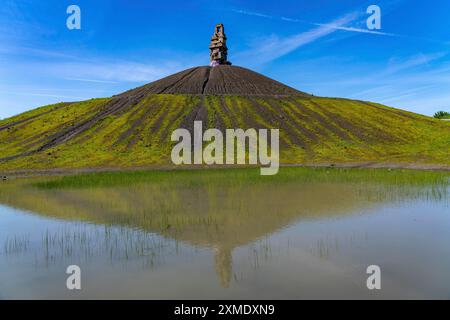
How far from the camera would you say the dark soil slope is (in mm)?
112312

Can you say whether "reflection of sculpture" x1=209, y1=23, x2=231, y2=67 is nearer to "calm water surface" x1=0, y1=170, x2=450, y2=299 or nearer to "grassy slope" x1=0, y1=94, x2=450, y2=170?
"grassy slope" x1=0, y1=94, x2=450, y2=170

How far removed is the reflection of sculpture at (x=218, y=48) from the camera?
130m

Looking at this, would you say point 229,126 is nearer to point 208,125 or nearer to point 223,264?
point 208,125

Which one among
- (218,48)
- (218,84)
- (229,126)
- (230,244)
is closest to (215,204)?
(230,244)

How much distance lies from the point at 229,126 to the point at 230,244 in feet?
226

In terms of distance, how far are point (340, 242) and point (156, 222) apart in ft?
34.5

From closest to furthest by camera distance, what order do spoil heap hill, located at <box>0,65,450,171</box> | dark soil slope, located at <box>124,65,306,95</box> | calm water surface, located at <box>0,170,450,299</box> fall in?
calm water surface, located at <box>0,170,450,299</box>
spoil heap hill, located at <box>0,65,450,171</box>
dark soil slope, located at <box>124,65,306,95</box>

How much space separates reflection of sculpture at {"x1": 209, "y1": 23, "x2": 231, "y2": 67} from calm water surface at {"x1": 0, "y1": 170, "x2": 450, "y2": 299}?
110860 millimetres

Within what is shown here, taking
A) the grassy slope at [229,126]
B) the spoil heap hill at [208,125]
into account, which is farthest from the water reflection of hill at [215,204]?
the grassy slope at [229,126]

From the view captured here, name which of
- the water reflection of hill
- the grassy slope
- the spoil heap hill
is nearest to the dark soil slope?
the spoil heap hill

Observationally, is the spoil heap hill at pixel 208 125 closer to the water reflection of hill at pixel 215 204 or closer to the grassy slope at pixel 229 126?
the grassy slope at pixel 229 126

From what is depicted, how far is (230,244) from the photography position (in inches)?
630

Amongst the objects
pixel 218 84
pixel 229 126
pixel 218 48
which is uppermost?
pixel 218 48
